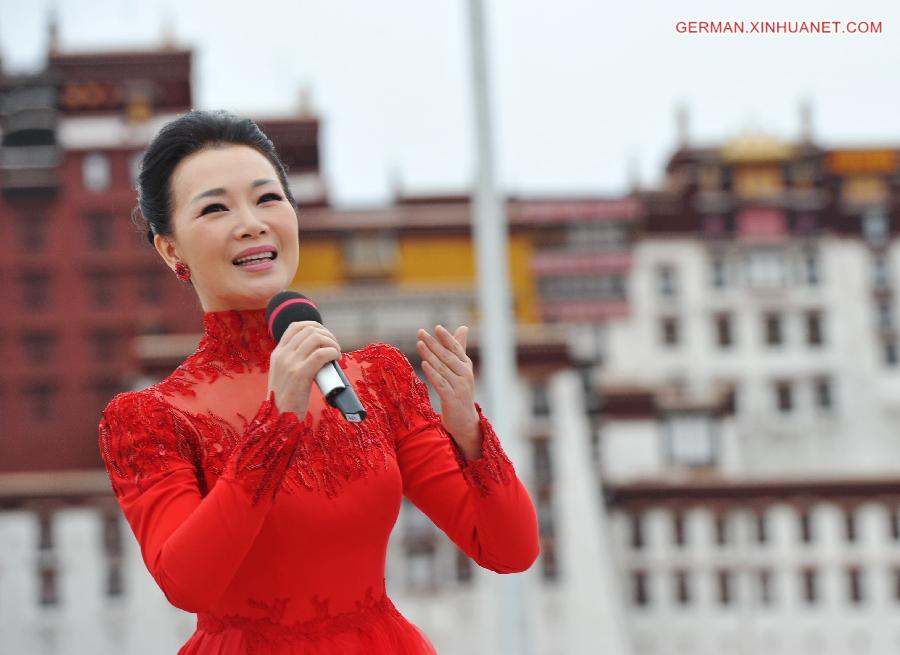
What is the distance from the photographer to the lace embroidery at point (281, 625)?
1.28m

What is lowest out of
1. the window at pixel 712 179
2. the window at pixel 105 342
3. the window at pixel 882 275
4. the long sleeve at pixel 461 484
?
the long sleeve at pixel 461 484

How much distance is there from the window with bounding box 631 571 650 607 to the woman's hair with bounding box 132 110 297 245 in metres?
23.4

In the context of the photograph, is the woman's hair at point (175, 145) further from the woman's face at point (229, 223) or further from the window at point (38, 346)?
the window at point (38, 346)

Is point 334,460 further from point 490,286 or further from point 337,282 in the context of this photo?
point 337,282

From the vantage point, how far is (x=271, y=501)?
118cm

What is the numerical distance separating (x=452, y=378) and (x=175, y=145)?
1.29ft

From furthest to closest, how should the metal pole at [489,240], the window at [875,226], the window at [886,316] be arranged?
the window at [886,316]
the window at [875,226]
the metal pole at [489,240]

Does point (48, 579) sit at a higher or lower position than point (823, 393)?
lower

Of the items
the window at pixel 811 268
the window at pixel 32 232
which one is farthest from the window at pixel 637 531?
the window at pixel 32 232

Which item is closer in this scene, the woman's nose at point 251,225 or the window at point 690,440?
the woman's nose at point 251,225

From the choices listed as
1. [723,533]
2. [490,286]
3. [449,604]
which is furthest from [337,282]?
[490,286]

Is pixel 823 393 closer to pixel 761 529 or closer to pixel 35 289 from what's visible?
pixel 761 529

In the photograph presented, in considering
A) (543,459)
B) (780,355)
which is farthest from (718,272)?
(543,459)

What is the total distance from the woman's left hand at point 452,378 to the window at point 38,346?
2207cm
